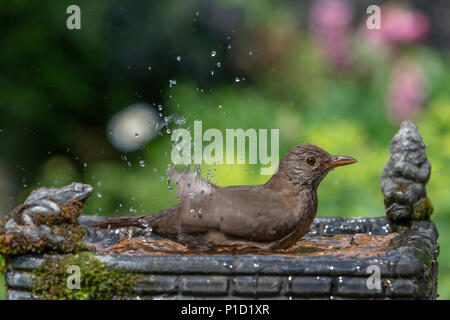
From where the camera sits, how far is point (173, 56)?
7395 millimetres

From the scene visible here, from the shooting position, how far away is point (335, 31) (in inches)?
303

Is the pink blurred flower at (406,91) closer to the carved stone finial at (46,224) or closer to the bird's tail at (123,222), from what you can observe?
the bird's tail at (123,222)

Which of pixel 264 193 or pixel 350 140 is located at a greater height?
pixel 350 140

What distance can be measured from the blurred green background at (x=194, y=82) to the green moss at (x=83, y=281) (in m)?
3.48

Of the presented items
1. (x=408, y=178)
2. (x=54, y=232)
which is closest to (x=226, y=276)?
(x=54, y=232)

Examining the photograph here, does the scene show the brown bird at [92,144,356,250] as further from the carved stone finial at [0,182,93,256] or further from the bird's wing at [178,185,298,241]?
the carved stone finial at [0,182,93,256]

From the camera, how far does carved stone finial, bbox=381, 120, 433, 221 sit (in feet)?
14.2

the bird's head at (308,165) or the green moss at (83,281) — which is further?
the bird's head at (308,165)

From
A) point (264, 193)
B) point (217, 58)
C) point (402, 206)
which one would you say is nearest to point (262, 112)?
point (217, 58)

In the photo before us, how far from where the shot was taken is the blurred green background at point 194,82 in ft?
23.4

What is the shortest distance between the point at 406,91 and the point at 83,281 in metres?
4.85

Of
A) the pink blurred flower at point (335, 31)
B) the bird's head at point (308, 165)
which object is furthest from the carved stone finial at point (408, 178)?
the pink blurred flower at point (335, 31)
